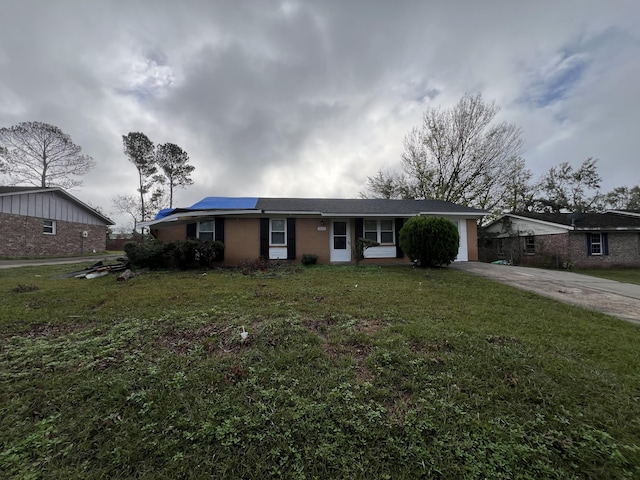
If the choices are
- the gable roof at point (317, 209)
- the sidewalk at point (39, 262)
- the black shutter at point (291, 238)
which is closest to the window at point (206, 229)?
the gable roof at point (317, 209)

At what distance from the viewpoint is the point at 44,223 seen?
55.1 ft

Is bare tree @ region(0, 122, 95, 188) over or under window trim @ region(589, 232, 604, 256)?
over

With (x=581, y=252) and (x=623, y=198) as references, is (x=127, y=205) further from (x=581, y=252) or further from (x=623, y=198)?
(x=623, y=198)

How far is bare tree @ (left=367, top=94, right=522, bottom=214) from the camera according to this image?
19031 millimetres

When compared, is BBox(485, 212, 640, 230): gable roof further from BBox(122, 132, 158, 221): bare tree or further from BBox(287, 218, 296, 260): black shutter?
BBox(122, 132, 158, 221): bare tree

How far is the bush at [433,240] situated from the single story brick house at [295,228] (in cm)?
238

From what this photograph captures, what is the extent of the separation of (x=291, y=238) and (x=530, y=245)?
50.6 feet

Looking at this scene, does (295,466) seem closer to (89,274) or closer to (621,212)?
(89,274)

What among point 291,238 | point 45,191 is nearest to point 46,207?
point 45,191

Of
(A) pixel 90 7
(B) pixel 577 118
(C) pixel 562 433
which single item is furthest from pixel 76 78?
(B) pixel 577 118

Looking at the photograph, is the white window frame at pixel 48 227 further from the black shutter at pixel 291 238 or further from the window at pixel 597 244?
the window at pixel 597 244

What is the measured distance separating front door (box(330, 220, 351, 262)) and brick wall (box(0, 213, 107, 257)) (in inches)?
769

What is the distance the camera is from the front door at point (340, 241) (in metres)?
12.3

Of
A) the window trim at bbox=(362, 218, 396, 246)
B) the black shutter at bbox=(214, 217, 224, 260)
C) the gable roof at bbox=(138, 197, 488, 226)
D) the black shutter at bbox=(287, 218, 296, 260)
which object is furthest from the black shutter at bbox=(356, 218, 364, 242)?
the black shutter at bbox=(214, 217, 224, 260)
